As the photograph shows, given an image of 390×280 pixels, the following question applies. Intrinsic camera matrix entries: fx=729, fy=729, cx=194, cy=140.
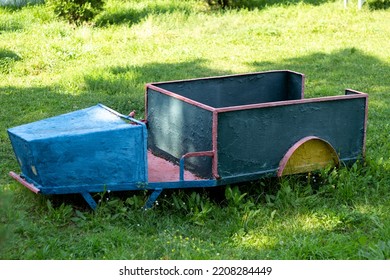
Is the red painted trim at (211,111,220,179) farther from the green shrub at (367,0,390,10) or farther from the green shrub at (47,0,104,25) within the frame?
the green shrub at (367,0,390,10)

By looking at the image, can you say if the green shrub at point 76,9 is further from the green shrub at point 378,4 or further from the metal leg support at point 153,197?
the metal leg support at point 153,197

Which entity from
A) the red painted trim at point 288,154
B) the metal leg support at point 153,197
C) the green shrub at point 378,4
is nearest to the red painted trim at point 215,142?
the metal leg support at point 153,197

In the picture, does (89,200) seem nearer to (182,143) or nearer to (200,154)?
(200,154)

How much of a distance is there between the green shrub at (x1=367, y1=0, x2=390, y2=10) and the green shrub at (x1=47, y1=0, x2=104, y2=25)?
5.53 meters

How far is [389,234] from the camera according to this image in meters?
4.84

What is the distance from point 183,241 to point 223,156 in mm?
865

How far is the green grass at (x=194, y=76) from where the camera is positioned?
4.81 meters

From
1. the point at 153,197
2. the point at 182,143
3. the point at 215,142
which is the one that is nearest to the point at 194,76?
the point at 182,143

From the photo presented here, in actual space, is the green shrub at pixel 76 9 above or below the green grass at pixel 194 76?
above

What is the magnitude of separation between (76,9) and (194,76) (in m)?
3.78

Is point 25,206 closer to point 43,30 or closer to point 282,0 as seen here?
point 43,30

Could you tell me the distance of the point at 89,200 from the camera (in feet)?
17.2
